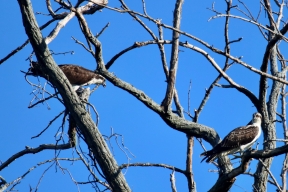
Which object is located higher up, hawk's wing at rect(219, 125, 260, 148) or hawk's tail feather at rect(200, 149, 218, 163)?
hawk's wing at rect(219, 125, 260, 148)

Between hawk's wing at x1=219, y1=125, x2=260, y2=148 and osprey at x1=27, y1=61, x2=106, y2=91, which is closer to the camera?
hawk's wing at x1=219, y1=125, x2=260, y2=148

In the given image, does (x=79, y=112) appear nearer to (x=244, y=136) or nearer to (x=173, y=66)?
(x=173, y=66)

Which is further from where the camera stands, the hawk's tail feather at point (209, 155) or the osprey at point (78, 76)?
the osprey at point (78, 76)

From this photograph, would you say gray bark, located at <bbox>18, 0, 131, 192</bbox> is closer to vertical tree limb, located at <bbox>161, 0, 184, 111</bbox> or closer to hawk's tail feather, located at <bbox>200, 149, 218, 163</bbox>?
vertical tree limb, located at <bbox>161, 0, 184, 111</bbox>

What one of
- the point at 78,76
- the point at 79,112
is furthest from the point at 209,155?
the point at 78,76

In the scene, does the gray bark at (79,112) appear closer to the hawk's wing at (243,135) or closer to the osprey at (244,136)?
the osprey at (244,136)

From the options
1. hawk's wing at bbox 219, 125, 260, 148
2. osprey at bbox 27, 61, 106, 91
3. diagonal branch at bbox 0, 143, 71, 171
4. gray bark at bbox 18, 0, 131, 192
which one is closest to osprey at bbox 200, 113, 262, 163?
hawk's wing at bbox 219, 125, 260, 148

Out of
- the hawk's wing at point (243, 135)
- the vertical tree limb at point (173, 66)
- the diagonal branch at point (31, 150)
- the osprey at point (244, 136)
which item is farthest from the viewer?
the hawk's wing at point (243, 135)

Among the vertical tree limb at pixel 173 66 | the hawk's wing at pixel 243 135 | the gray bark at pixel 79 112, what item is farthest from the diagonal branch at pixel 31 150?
the hawk's wing at pixel 243 135

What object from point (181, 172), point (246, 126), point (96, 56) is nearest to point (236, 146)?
point (246, 126)

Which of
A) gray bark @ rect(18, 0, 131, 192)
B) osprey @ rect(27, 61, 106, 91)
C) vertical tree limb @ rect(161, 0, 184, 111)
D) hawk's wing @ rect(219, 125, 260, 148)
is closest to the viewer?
gray bark @ rect(18, 0, 131, 192)

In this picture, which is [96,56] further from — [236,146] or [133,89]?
[236,146]

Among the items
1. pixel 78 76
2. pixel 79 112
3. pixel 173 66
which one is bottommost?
pixel 79 112

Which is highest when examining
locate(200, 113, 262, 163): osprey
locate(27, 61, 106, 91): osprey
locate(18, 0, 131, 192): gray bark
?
locate(27, 61, 106, 91): osprey
